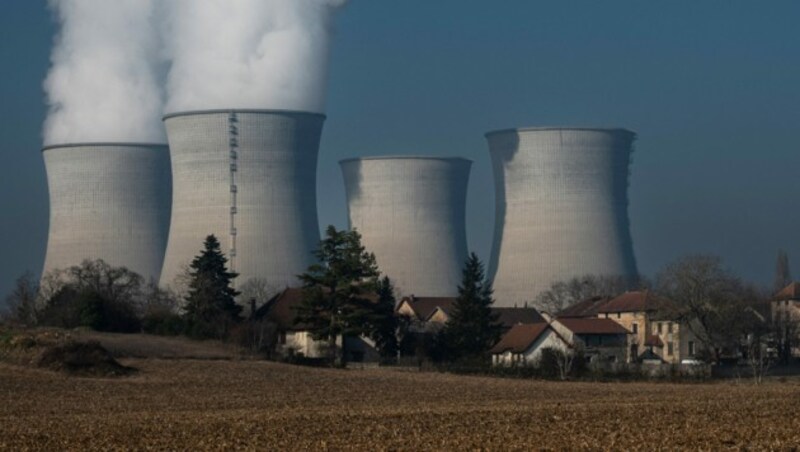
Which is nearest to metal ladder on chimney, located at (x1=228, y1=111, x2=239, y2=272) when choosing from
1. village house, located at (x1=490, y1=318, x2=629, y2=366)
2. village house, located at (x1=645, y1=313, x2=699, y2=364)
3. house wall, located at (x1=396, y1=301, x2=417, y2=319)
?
house wall, located at (x1=396, y1=301, x2=417, y2=319)

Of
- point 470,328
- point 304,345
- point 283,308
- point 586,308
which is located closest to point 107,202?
point 283,308

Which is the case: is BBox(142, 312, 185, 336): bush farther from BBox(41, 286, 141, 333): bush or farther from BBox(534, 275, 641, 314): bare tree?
BBox(534, 275, 641, 314): bare tree

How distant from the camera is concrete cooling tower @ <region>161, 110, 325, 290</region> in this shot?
122ft

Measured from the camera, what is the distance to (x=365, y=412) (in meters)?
17.2

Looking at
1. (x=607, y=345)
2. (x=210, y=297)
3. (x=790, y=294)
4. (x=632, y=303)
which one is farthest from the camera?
(x=790, y=294)

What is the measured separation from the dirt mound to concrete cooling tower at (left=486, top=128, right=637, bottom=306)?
56.7 ft

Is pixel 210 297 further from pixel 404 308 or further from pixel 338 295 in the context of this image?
pixel 404 308

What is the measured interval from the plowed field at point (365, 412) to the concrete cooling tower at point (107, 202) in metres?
13.9

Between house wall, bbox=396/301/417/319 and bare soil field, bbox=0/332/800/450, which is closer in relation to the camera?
bare soil field, bbox=0/332/800/450

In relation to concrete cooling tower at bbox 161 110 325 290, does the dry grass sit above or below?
below

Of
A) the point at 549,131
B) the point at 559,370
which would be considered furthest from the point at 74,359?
the point at 549,131

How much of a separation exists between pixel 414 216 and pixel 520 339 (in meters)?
7.32

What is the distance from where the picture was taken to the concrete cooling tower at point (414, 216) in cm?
4088

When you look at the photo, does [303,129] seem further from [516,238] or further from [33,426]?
[33,426]
